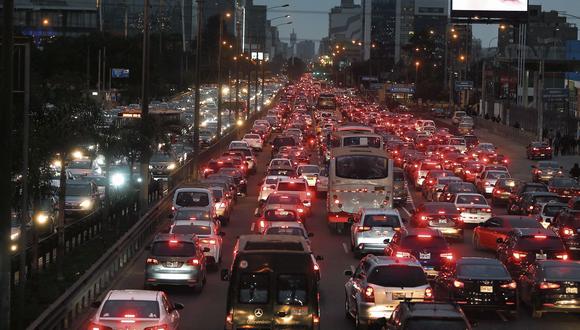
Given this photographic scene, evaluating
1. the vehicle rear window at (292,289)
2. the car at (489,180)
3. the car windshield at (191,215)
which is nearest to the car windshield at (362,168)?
the car windshield at (191,215)

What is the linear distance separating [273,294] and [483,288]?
20.8 feet

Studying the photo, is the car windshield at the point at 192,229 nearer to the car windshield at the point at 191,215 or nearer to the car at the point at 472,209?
the car windshield at the point at 191,215

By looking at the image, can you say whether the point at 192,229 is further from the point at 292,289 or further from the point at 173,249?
the point at 292,289

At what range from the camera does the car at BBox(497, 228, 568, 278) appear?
27781mm

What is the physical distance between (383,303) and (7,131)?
7474 millimetres

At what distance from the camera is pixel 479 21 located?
3947 inches

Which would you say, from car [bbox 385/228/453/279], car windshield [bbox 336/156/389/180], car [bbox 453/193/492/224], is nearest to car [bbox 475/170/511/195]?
car [bbox 453/193/492/224]

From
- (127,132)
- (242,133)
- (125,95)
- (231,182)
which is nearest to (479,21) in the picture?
(242,133)

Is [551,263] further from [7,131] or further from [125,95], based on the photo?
[125,95]

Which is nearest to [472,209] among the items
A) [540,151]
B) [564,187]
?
[564,187]

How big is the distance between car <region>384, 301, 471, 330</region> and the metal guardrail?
21.6ft

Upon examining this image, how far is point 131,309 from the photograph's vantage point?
18.8 m

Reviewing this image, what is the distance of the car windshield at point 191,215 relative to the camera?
115 ft

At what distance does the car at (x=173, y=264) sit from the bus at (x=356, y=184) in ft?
46.6
